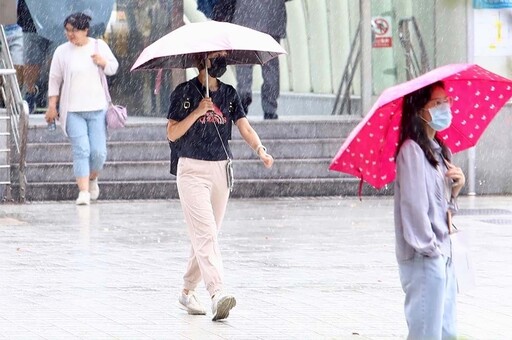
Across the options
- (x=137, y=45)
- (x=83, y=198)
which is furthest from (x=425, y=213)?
(x=137, y=45)

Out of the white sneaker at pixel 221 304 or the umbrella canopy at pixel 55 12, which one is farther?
the umbrella canopy at pixel 55 12

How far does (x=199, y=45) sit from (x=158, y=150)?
975cm

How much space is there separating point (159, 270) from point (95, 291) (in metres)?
1.20

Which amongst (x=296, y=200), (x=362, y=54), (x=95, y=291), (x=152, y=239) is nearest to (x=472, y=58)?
(x=362, y=54)

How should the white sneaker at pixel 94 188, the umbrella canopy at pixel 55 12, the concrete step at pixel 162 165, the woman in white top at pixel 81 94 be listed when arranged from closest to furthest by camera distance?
the woman in white top at pixel 81 94 → the white sneaker at pixel 94 188 → the concrete step at pixel 162 165 → the umbrella canopy at pixel 55 12

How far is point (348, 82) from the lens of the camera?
20.1m

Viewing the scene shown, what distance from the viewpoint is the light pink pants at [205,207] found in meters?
7.99

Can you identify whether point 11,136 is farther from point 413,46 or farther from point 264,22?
point 413,46

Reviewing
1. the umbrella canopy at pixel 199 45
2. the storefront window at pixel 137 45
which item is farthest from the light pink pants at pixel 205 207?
the storefront window at pixel 137 45

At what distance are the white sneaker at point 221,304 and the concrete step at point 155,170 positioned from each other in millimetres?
9345

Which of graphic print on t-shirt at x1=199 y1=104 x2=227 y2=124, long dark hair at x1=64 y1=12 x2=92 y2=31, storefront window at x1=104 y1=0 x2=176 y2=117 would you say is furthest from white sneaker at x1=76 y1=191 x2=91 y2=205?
graphic print on t-shirt at x1=199 y1=104 x2=227 y2=124

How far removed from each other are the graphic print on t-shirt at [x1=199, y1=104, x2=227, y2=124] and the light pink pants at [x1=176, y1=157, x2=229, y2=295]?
25 cm

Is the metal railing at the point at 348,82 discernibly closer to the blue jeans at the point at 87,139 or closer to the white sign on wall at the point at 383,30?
the white sign on wall at the point at 383,30

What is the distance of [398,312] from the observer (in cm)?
831
